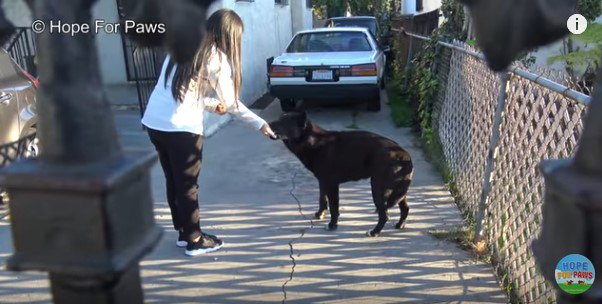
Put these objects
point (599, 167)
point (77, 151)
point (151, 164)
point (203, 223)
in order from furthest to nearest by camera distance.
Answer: point (203, 223), point (151, 164), point (77, 151), point (599, 167)

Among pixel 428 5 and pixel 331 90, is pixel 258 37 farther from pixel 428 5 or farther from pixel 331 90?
pixel 428 5

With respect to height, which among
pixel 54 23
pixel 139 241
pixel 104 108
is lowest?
pixel 139 241

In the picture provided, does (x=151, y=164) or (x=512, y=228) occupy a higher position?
(x=151, y=164)

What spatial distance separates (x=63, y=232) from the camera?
0.94m

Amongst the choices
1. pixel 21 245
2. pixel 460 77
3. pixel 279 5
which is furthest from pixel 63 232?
pixel 279 5

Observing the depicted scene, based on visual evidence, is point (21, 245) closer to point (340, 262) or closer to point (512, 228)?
point (340, 262)

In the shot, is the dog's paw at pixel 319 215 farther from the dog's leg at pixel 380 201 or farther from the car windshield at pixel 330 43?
the car windshield at pixel 330 43

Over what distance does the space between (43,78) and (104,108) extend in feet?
0.36

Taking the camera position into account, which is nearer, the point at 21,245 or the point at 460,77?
the point at 21,245

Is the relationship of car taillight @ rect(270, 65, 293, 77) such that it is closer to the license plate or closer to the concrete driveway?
the license plate

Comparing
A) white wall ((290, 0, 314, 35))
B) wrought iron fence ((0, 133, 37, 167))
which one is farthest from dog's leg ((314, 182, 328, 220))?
white wall ((290, 0, 314, 35))

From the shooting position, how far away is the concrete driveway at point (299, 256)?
3404 millimetres

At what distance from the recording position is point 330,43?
10188mm

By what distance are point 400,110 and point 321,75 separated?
161 cm
